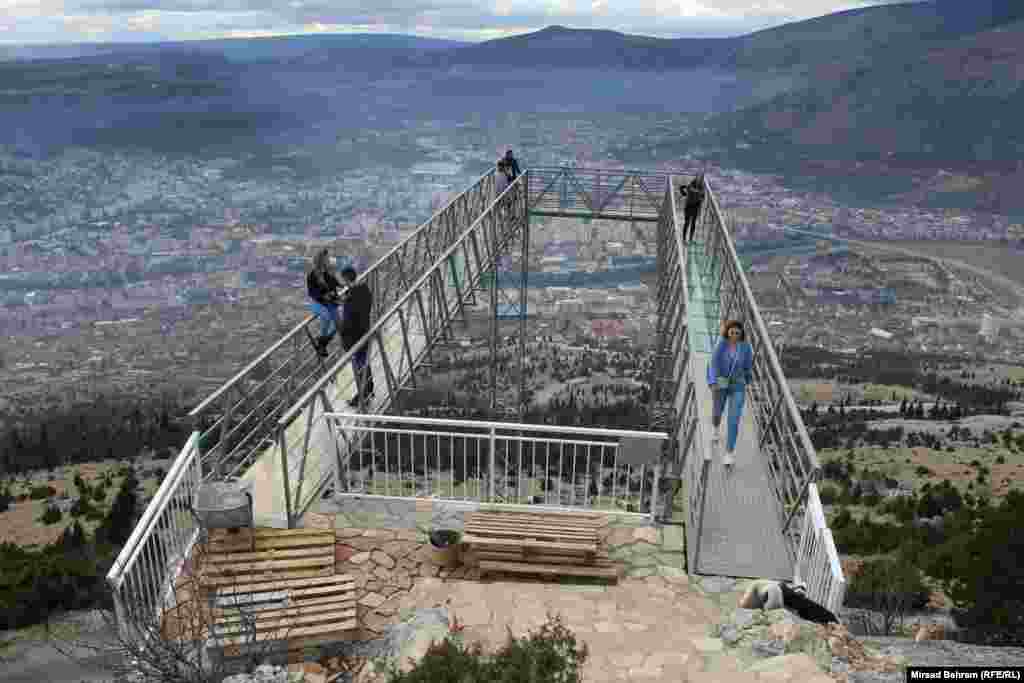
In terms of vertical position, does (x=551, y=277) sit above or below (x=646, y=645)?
below

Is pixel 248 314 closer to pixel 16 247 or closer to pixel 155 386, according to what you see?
pixel 155 386

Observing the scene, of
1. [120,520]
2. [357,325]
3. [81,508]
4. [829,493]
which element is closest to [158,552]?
[357,325]

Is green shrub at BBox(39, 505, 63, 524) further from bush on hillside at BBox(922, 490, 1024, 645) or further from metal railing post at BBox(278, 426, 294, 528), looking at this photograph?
metal railing post at BBox(278, 426, 294, 528)

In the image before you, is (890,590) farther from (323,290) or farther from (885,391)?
(885,391)

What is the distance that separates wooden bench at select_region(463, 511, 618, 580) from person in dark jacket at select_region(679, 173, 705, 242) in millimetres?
8278

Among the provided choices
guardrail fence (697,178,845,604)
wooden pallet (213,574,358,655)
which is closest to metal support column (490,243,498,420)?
guardrail fence (697,178,845,604)

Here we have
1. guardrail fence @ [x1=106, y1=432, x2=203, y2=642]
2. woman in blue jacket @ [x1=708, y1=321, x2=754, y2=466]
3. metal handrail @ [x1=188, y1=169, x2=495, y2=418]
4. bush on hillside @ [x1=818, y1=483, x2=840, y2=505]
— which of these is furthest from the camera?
bush on hillside @ [x1=818, y1=483, x2=840, y2=505]

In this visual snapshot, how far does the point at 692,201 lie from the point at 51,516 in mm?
42851

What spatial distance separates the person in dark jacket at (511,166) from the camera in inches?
696

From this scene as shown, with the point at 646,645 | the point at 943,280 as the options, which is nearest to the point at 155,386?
the point at 646,645

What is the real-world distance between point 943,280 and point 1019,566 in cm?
14772

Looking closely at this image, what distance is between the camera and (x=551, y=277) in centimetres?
13012

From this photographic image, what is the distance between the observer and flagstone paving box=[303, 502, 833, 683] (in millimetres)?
5109

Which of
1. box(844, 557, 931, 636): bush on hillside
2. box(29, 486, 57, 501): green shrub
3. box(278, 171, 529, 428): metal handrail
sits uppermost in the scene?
box(278, 171, 529, 428): metal handrail
